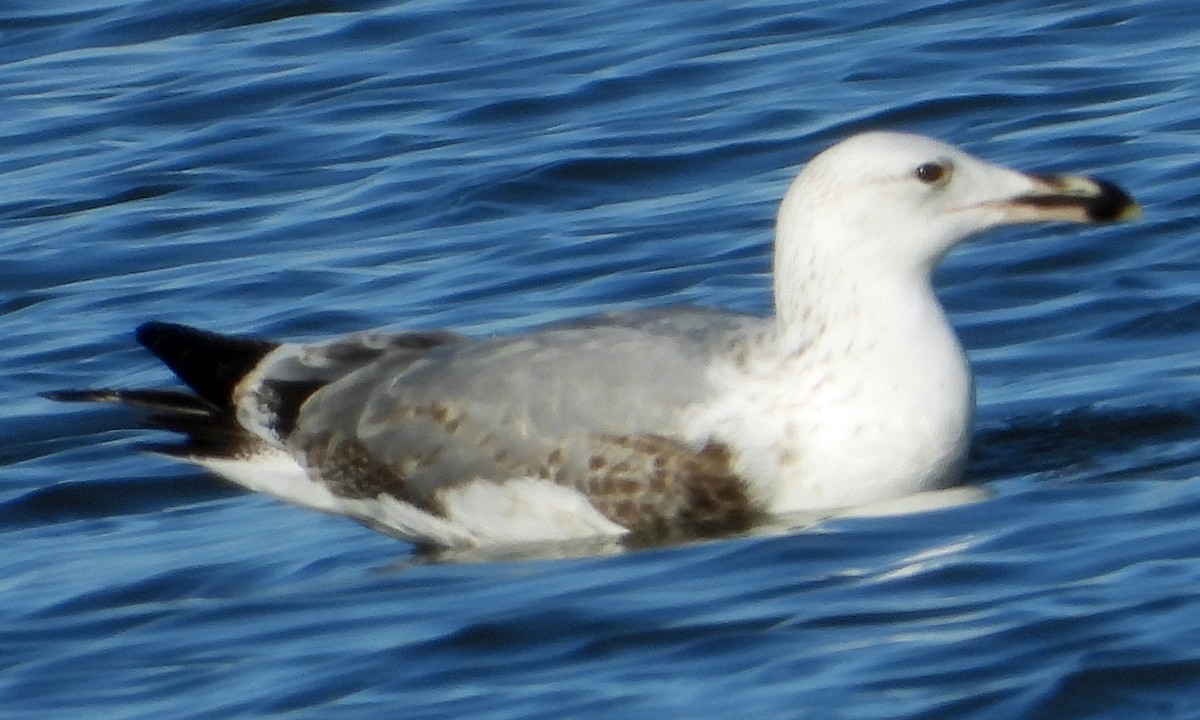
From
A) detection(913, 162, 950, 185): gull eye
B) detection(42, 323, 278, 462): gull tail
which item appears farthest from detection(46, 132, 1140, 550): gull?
detection(42, 323, 278, 462): gull tail

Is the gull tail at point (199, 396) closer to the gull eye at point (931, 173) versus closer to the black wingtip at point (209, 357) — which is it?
the black wingtip at point (209, 357)

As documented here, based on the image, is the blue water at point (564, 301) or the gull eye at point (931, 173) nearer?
the blue water at point (564, 301)

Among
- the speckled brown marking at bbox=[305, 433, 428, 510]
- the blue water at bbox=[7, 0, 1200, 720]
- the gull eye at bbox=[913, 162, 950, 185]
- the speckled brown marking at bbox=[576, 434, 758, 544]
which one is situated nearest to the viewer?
the blue water at bbox=[7, 0, 1200, 720]

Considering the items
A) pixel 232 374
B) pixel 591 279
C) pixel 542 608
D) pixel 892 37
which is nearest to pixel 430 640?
pixel 542 608

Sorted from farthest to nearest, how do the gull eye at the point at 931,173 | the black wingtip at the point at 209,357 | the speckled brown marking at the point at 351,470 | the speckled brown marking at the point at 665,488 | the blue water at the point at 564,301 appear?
the black wingtip at the point at 209,357, the speckled brown marking at the point at 351,470, the gull eye at the point at 931,173, the speckled brown marking at the point at 665,488, the blue water at the point at 564,301

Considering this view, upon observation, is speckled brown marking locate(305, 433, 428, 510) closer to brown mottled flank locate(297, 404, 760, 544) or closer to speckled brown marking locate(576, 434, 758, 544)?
brown mottled flank locate(297, 404, 760, 544)

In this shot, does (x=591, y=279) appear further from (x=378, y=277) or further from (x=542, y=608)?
(x=542, y=608)

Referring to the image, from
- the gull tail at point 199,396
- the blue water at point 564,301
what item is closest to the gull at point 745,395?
the blue water at point 564,301
